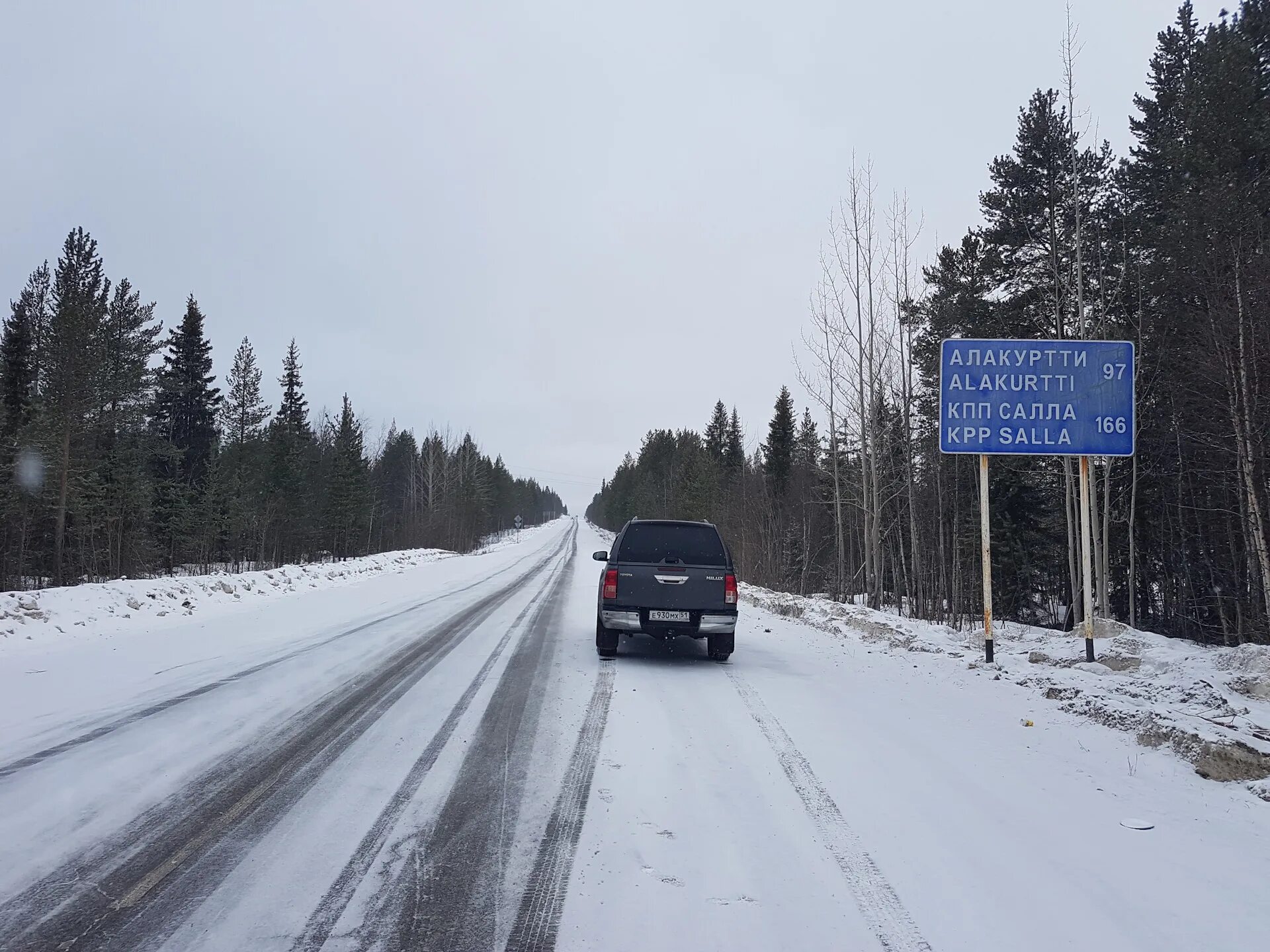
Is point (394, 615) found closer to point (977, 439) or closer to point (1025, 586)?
point (977, 439)

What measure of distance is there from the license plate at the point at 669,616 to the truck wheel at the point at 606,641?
692mm

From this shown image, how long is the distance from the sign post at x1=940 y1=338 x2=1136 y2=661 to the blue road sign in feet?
0.03

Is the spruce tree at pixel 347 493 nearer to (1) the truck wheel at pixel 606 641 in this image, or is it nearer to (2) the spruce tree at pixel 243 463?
(2) the spruce tree at pixel 243 463

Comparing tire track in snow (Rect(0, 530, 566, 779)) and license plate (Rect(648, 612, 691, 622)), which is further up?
license plate (Rect(648, 612, 691, 622))


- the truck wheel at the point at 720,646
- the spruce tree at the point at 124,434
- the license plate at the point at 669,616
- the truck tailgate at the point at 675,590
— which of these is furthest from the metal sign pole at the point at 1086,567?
the spruce tree at the point at 124,434

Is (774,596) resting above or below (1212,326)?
below

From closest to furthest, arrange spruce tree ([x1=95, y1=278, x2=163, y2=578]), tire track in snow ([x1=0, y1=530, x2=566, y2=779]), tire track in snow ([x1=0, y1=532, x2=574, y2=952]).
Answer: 1. tire track in snow ([x1=0, y1=532, x2=574, y2=952])
2. tire track in snow ([x1=0, y1=530, x2=566, y2=779])
3. spruce tree ([x1=95, y1=278, x2=163, y2=578])

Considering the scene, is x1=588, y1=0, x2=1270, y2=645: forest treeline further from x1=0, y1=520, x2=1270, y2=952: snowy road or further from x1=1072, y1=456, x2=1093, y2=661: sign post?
x1=0, y1=520, x2=1270, y2=952: snowy road

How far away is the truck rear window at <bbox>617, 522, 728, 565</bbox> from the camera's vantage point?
32.9 feet

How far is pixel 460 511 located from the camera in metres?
66.5

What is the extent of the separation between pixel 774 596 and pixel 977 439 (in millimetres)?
12382

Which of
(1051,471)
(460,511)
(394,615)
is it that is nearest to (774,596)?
(1051,471)

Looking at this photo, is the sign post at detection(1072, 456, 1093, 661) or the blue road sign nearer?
the sign post at detection(1072, 456, 1093, 661)

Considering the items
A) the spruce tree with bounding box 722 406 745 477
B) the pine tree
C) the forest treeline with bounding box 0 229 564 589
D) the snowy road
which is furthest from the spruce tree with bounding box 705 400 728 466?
the snowy road
